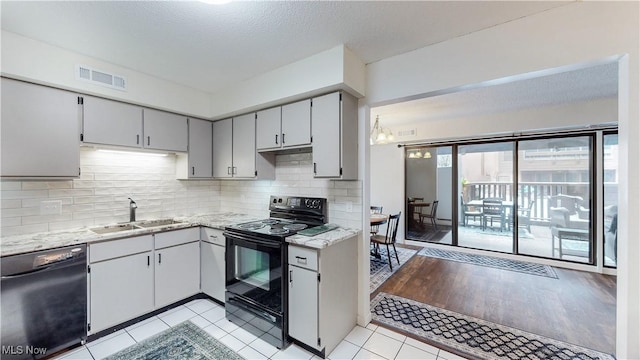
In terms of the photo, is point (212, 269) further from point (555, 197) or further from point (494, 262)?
point (555, 197)

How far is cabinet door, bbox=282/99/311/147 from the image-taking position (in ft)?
8.21

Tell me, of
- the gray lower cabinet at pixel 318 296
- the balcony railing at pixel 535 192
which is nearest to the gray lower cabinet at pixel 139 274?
the gray lower cabinet at pixel 318 296

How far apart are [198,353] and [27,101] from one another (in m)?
2.54

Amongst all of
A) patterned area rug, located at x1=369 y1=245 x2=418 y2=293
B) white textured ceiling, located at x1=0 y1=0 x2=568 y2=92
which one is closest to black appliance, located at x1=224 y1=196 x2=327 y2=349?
patterned area rug, located at x1=369 y1=245 x2=418 y2=293

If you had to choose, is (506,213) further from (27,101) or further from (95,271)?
(27,101)

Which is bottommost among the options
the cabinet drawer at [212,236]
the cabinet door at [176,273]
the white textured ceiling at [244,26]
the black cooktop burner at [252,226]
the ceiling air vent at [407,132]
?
the cabinet door at [176,273]

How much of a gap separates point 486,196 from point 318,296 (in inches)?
175

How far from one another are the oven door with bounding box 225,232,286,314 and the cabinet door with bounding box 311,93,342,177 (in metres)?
0.81

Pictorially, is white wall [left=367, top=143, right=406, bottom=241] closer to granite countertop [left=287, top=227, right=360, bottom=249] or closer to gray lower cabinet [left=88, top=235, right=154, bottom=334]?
granite countertop [left=287, top=227, right=360, bottom=249]

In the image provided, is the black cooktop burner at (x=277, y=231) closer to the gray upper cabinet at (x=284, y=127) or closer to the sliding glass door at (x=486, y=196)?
the gray upper cabinet at (x=284, y=127)

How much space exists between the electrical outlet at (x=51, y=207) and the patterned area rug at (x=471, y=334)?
3329mm

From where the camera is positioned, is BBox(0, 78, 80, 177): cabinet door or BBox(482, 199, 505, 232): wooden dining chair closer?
BBox(0, 78, 80, 177): cabinet door

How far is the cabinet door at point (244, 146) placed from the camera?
9.86 ft

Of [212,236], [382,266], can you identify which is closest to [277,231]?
[212,236]
